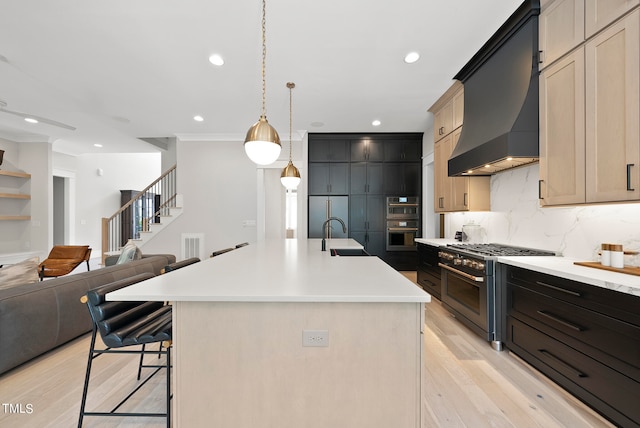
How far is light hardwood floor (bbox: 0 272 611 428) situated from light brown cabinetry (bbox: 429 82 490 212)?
177 centimetres

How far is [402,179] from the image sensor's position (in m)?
5.41

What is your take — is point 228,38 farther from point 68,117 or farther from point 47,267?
point 47,267

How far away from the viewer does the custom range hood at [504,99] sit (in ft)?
7.23

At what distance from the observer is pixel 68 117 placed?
4.64 m

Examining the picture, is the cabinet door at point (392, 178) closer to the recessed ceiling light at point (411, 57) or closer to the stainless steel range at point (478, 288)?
the stainless steel range at point (478, 288)

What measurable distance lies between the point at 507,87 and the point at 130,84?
4.32 m

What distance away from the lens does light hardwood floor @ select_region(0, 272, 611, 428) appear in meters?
1.55

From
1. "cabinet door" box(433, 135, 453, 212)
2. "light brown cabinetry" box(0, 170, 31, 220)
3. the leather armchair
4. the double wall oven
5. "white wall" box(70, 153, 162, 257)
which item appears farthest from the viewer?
"white wall" box(70, 153, 162, 257)

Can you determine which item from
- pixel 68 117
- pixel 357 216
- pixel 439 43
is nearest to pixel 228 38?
pixel 439 43

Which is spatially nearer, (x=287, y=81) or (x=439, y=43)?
(x=439, y=43)

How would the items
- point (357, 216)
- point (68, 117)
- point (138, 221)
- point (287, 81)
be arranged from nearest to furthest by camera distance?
point (287, 81)
point (68, 117)
point (357, 216)
point (138, 221)

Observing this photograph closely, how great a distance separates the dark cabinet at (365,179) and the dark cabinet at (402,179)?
121 mm

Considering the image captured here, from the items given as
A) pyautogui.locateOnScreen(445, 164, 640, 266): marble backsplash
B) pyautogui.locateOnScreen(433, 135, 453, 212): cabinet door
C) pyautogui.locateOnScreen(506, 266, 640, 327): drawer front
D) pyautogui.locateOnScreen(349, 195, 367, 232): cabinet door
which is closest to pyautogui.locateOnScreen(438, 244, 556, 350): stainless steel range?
pyautogui.locateOnScreen(445, 164, 640, 266): marble backsplash

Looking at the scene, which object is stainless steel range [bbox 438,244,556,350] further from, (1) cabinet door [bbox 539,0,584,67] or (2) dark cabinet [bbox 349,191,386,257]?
(2) dark cabinet [bbox 349,191,386,257]
